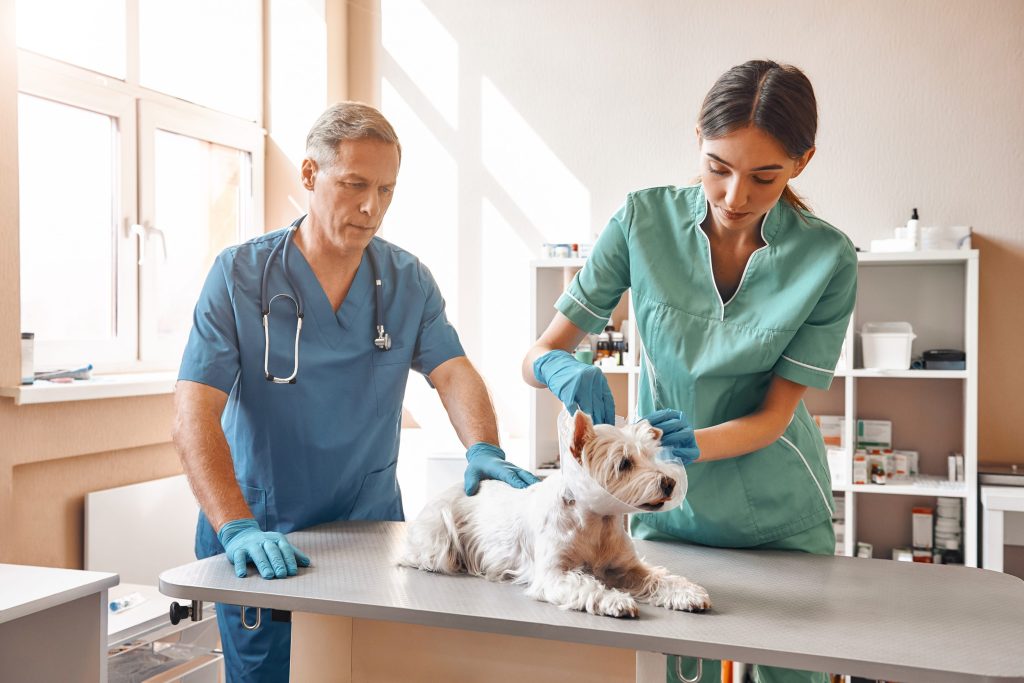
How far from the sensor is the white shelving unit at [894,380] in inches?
127

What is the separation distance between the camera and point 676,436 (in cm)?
136

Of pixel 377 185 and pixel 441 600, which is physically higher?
pixel 377 185

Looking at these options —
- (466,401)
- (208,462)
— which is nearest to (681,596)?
(466,401)

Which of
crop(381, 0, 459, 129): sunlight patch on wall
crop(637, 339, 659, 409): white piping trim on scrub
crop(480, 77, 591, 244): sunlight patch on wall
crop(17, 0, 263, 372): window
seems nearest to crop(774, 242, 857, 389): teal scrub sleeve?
crop(637, 339, 659, 409): white piping trim on scrub

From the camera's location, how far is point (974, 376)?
310 cm

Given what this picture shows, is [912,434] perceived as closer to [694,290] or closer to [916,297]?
[916,297]

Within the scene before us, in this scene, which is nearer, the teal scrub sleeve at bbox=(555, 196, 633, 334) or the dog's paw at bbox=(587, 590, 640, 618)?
the dog's paw at bbox=(587, 590, 640, 618)

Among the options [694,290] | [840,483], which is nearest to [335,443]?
[694,290]

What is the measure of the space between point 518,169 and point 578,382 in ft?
8.56

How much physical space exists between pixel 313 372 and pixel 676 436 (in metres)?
0.81

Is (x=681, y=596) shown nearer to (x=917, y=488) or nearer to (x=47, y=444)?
(x=47, y=444)

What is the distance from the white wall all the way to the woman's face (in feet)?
6.80

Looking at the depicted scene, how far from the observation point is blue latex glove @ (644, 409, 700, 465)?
1359mm

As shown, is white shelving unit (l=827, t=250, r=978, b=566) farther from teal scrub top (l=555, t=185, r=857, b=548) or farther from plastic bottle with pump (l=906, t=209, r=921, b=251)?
teal scrub top (l=555, t=185, r=857, b=548)
